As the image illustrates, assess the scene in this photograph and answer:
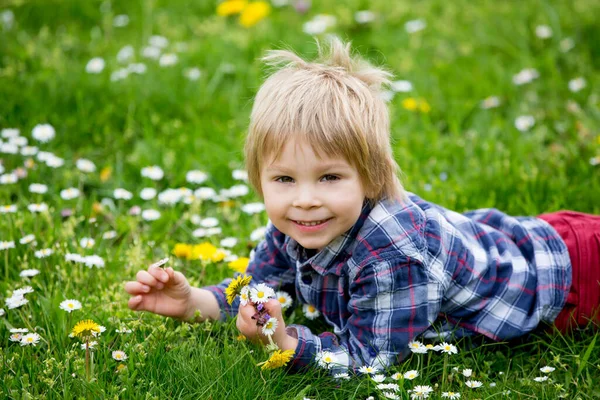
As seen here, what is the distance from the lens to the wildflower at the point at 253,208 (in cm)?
308

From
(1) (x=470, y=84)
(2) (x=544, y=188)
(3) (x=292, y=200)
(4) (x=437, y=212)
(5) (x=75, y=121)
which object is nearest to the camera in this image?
(3) (x=292, y=200)

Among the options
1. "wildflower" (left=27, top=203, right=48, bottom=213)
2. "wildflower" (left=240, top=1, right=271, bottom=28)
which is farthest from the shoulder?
"wildflower" (left=240, top=1, right=271, bottom=28)

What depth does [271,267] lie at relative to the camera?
252 cm

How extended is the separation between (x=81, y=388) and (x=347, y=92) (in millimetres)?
1095

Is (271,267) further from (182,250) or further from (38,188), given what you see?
(38,188)

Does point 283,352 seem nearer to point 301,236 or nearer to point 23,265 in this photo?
point 301,236

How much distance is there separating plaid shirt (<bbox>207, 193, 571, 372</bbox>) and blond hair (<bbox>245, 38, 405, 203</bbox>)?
0.47 ft

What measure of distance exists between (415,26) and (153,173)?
2160 millimetres

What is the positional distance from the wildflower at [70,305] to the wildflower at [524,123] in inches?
93.7

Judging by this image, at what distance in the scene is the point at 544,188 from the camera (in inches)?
122

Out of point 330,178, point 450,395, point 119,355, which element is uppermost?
point 330,178

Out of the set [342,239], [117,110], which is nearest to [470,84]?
[117,110]

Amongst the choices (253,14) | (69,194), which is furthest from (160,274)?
(253,14)

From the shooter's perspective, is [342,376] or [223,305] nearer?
[342,376]
